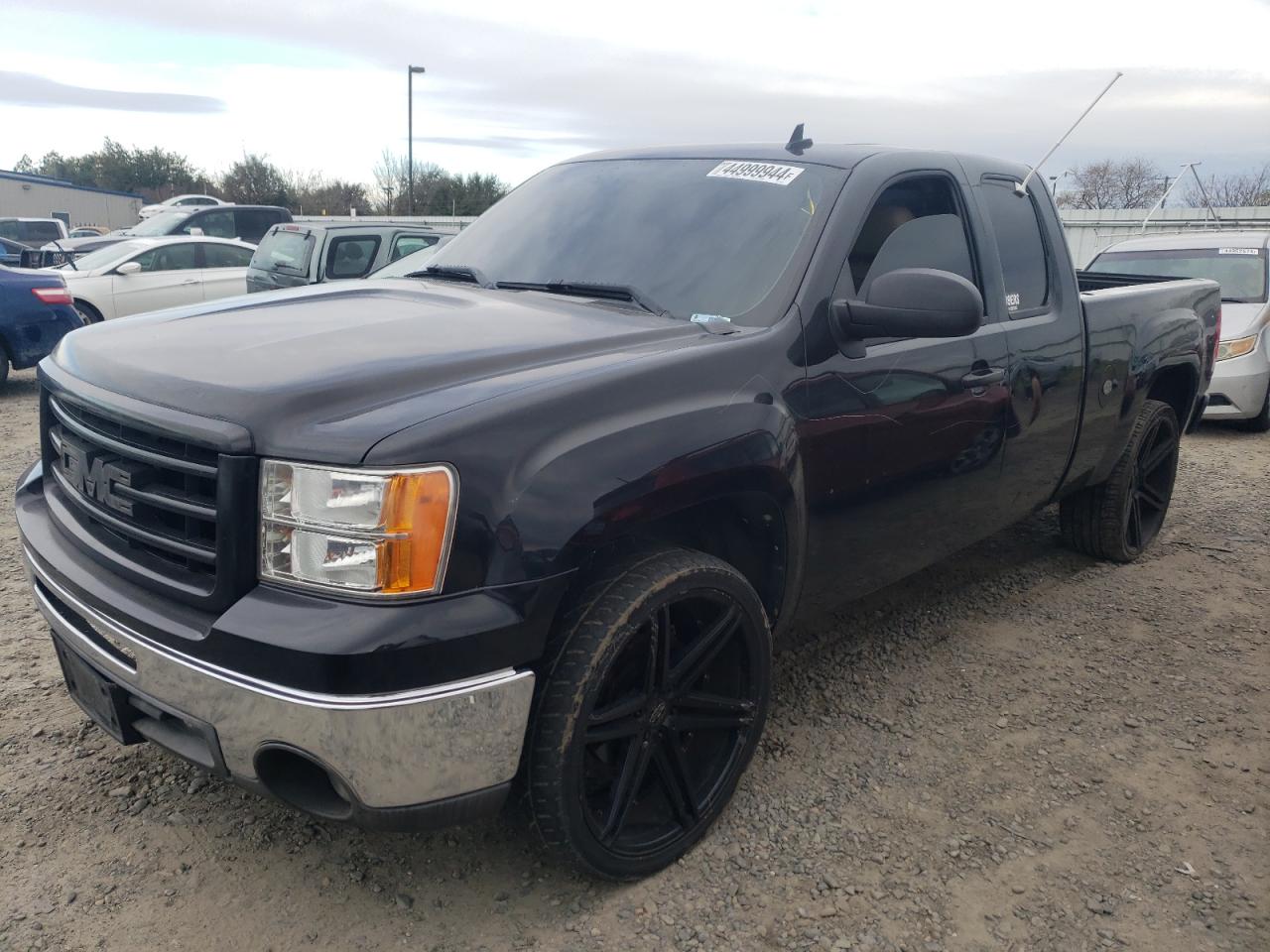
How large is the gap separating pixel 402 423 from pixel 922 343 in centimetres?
183

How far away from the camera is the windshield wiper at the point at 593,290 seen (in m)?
3.05

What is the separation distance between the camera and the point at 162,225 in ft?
60.5

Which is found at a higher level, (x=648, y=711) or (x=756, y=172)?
(x=756, y=172)

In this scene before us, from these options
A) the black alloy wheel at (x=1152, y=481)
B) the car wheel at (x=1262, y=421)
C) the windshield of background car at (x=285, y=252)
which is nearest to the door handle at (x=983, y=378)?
the black alloy wheel at (x=1152, y=481)

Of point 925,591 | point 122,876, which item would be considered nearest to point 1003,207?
point 925,591

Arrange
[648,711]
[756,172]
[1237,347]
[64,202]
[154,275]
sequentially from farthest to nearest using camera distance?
[64,202], [154,275], [1237,347], [756,172], [648,711]

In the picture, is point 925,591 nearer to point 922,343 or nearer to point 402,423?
point 922,343

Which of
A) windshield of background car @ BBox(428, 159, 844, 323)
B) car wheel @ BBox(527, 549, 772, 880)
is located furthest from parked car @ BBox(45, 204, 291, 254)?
car wheel @ BBox(527, 549, 772, 880)

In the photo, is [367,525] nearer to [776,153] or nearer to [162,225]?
[776,153]

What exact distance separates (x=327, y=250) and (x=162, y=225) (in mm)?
10090

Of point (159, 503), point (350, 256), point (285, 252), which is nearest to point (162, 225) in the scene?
point (285, 252)

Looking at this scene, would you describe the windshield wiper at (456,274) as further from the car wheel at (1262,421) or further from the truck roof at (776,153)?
the car wheel at (1262,421)

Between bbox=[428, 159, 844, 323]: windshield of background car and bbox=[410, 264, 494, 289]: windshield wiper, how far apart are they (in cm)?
3

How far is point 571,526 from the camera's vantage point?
223 cm
